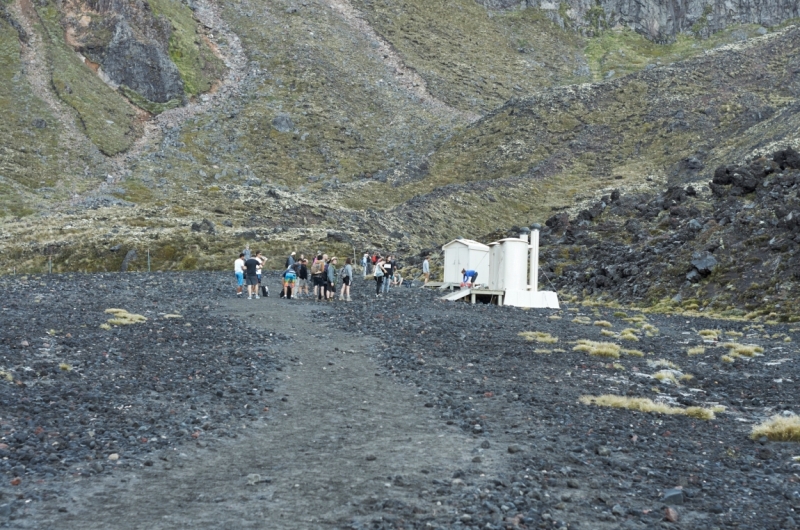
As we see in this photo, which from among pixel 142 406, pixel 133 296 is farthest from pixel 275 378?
pixel 133 296

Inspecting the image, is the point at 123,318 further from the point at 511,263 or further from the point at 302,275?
the point at 511,263

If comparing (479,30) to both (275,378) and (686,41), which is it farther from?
(275,378)

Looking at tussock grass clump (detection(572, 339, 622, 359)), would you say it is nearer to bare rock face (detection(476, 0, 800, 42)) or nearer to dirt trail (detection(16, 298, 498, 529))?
dirt trail (detection(16, 298, 498, 529))

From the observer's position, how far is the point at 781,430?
10867 millimetres

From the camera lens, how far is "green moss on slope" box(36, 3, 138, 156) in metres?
92.2

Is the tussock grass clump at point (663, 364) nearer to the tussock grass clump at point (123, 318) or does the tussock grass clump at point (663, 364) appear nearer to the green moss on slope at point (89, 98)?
the tussock grass clump at point (123, 318)

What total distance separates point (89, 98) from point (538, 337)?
295 feet

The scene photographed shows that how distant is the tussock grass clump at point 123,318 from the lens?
66.3ft

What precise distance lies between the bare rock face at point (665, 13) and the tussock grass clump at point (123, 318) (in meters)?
137

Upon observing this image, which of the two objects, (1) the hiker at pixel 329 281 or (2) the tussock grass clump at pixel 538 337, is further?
(1) the hiker at pixel 329 281

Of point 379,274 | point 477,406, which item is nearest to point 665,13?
point 379,274

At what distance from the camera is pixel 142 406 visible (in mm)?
11625

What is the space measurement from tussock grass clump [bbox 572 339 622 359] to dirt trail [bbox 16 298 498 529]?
652cm

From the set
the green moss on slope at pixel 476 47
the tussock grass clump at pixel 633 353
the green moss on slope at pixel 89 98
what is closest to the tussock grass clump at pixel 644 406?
the tussock grass clump at pixel 633 353
